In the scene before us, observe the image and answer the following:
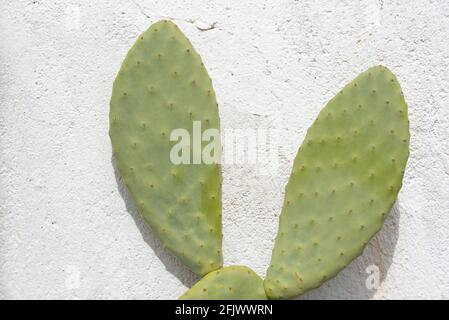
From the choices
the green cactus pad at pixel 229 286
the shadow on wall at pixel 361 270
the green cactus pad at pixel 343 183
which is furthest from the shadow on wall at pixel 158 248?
the green cactus pad at pixel 343 183

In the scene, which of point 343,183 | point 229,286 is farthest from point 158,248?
point 343,183

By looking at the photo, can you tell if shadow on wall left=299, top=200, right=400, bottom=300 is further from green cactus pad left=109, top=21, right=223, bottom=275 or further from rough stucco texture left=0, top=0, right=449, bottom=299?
green cactus pad left=109, top=21, right=223, bottom=275

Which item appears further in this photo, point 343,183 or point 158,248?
point 158,248

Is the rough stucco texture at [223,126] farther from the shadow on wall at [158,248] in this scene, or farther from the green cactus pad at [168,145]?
the green cactus pad at [168,145]

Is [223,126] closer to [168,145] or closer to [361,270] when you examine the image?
[168,145]

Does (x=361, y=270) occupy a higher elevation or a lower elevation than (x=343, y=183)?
lower

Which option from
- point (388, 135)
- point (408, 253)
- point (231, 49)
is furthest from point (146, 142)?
point (408, 253)

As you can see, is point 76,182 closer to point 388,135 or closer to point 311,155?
point 311,155

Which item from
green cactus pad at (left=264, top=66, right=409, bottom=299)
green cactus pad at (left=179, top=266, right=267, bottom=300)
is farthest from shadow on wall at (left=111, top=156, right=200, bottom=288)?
green cactus pad at (left=264, top=66, right=409, bottom=299)
